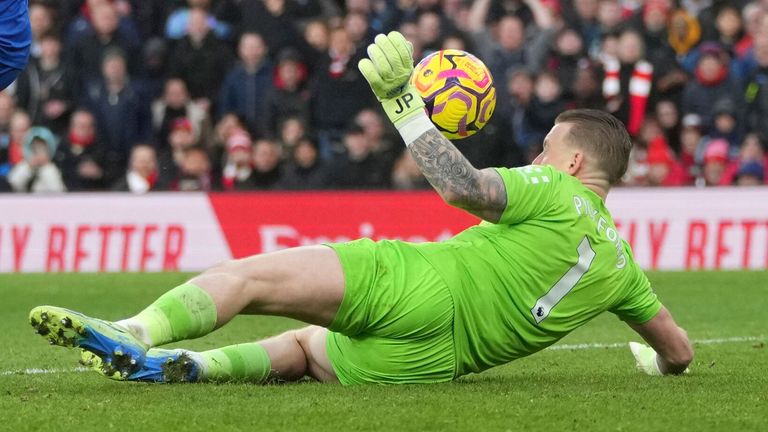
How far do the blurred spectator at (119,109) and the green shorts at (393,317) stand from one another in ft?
37.4

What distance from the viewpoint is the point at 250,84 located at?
55.5 ft

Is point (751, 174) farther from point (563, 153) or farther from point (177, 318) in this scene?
point (177, 318)

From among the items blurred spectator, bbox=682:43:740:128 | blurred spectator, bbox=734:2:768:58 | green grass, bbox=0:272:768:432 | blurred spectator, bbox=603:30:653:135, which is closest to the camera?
green grass, bbox=0:272:768:432

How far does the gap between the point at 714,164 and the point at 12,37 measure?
1012cm

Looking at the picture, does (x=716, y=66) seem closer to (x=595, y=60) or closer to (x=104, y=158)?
(x=595, y=60)

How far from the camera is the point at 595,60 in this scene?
54.2 feet

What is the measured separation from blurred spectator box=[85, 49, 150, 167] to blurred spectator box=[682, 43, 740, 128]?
6654 millimetres

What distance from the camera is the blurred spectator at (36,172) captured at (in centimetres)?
1619

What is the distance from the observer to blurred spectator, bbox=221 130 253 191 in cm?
1608

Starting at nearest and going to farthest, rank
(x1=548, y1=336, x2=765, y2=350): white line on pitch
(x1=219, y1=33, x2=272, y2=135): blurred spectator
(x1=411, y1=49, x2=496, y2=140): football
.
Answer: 1. (x1=411, y1=49, x2=496, y2=140): football
2. (x1=548, y1=336, x2=765, y2=350): white line on pitch
3. (x1=219, y1=33, x2=272, y2=135): blurred spectator

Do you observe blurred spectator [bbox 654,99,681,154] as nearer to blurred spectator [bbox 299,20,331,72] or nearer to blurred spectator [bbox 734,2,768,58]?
blurred spectator [bbox 734,2,768,58]

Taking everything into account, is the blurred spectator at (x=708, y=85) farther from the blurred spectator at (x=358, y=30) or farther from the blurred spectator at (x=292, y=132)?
the blurred spectator at (x=292, y=132)

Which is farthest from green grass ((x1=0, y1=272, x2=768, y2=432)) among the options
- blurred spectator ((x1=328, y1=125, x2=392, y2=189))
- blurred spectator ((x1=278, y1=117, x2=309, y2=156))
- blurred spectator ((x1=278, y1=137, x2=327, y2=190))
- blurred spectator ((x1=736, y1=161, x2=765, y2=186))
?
blurred spectator ((x1=278, y1=117, x2=309, y2=156))

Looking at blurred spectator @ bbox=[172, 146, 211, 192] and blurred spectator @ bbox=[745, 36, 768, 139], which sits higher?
blurred spectator @ bbox=[745, 36, 768, 139]
